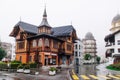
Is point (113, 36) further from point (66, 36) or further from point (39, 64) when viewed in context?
point (39, 64)

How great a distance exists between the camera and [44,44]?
45.9m

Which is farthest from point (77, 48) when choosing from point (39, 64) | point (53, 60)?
point (39, 64)

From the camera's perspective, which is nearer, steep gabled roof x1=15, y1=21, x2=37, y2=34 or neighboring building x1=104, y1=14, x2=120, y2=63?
neighboring building x1=104, y1=14, x2=120, y2=63

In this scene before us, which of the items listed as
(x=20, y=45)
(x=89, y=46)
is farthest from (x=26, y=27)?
(x=89, y=46)

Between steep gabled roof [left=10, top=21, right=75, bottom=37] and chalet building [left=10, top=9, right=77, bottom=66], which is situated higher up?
steep gabled roof [left=10, top=21, right=75, bottom=37]

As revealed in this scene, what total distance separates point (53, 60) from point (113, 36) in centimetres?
1742

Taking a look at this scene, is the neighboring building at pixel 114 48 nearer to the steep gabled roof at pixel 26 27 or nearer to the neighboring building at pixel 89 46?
the steep gabled roof at pixel 26 27

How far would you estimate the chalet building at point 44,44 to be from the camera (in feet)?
152

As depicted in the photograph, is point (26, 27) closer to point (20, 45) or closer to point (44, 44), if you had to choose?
point (20, 45)

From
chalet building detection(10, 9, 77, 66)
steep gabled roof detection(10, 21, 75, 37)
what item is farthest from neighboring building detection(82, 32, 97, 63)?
steep gabled roof detection(10, 21, 75, 37)

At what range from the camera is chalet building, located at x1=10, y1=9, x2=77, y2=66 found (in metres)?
46.3

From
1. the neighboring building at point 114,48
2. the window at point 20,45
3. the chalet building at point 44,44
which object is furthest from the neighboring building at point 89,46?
the window at point 20,45

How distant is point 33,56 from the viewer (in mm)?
48781

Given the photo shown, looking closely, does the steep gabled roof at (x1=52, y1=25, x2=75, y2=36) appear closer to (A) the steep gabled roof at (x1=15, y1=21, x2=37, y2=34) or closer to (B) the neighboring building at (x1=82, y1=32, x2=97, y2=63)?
(A) the steep gabled roof at (x1=15, y1=21, x2=37, y2=34)
